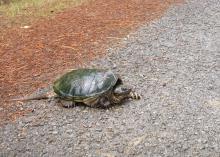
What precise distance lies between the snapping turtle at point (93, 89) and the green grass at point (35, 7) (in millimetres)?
3958

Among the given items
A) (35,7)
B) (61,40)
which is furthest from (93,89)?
(35,7)

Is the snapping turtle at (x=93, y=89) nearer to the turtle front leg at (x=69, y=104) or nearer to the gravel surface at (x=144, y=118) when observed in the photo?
the turtle front leg at (x=69, y=104)

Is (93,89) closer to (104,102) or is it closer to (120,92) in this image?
(104,102)

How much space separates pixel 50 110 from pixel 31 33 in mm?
2967

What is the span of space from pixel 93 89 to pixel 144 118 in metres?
0.67

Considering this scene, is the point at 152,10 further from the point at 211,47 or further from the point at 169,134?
the point at 169,134

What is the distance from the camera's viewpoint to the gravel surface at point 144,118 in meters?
4.44

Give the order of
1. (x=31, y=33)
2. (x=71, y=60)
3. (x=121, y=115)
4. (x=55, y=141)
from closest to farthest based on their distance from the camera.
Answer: (x=55, y=141), (x=121, y=115), (x=71, y=60), (x=31, y=33)

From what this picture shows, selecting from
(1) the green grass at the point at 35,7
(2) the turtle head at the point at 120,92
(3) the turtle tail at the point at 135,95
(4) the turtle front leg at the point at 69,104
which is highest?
(2) the turtle head at the point at 120,92

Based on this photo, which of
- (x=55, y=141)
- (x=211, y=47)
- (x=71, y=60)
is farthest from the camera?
(x=211, y=47)

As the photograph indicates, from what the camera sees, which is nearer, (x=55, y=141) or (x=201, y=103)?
(x=55, y=141)

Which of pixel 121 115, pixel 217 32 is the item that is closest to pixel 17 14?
pixel 217 32

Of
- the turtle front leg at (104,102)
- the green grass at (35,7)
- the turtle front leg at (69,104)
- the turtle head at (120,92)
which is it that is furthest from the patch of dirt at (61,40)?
the turtle head at (120,92)

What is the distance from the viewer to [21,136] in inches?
185
